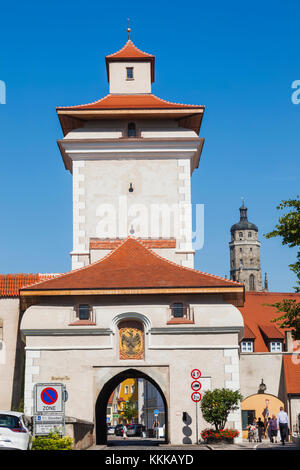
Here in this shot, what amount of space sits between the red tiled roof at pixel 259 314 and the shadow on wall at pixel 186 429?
22326mm

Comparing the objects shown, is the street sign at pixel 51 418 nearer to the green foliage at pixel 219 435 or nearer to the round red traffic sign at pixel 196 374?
the round red traffic sign at pixel 196 374

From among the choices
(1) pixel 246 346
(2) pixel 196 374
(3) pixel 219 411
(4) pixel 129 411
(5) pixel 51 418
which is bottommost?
(5) pixel 51 418

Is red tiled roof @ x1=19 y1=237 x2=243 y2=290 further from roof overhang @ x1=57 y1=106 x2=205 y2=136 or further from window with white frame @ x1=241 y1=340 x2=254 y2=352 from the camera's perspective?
window with white frame @ x1=241 y1=340 x2=254 y2=352

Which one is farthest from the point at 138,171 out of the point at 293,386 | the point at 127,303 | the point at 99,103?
the point at 293,386

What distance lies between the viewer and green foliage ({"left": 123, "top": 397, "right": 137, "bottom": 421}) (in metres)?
104

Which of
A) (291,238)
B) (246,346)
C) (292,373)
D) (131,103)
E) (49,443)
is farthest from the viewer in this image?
(246,346)

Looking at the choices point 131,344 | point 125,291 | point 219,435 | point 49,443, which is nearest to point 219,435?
point 219,435

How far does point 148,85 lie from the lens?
42.0 m

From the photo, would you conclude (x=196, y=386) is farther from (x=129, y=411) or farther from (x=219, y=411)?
(x=129, y=411)

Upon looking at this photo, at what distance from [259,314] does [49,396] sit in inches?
1488

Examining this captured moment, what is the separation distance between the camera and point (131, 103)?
3956 cm

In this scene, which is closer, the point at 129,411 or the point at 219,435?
the point at 219,435

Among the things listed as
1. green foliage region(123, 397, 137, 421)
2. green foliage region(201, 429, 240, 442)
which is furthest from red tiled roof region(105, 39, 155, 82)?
green foliage region(123, 397, 137, 421)

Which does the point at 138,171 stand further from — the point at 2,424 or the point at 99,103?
the point at 2,424
